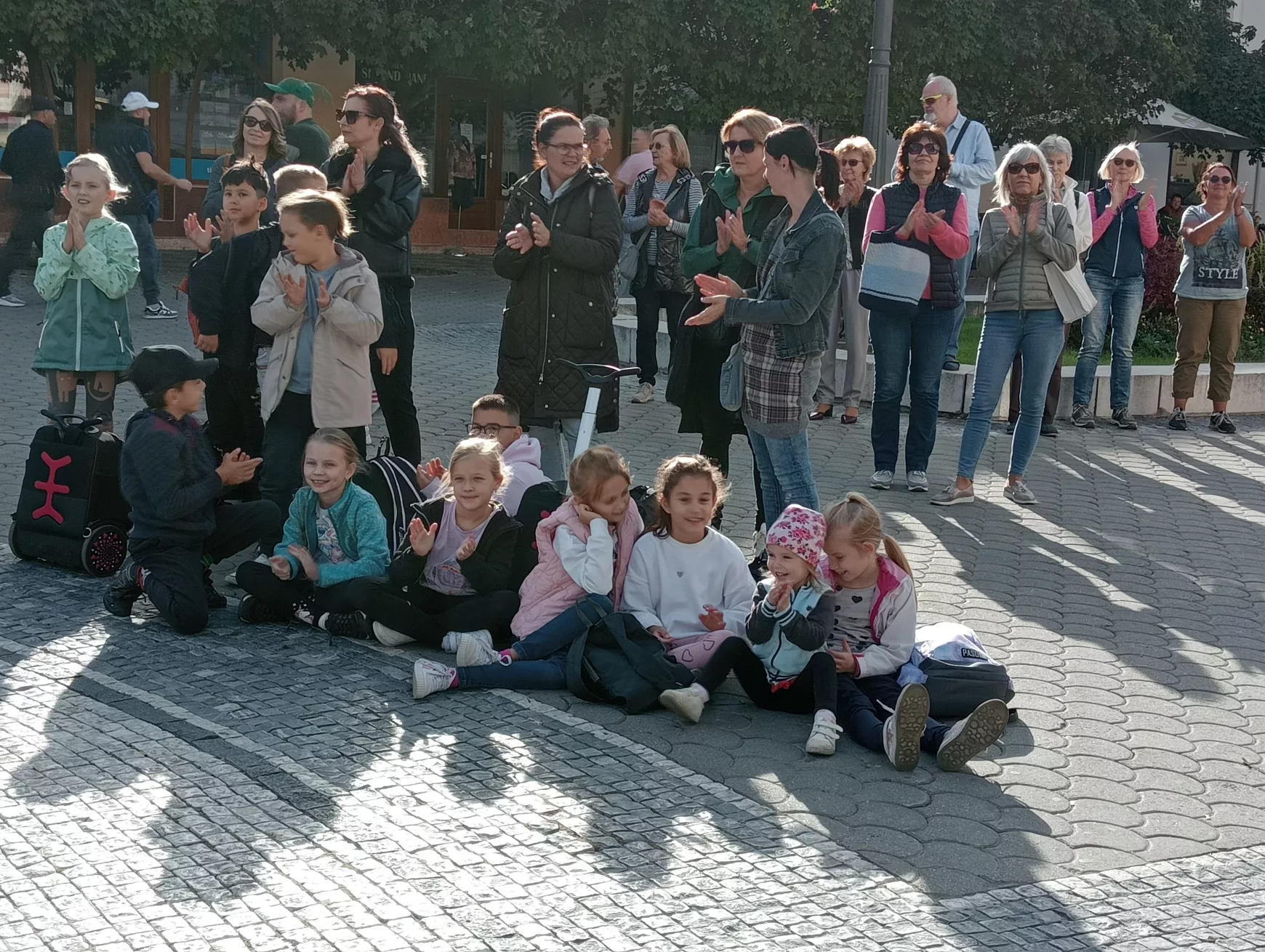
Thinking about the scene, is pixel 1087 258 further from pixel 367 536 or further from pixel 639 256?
pixel 367 536

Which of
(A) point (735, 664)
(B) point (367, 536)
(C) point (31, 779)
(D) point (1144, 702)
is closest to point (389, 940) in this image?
(C) point (31, 779)

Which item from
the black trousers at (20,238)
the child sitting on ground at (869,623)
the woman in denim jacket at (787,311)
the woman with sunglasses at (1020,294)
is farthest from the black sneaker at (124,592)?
the black trousers at (20,238)

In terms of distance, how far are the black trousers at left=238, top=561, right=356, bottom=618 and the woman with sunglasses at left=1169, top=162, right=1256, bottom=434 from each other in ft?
26.1

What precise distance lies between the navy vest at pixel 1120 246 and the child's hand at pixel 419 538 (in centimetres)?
698

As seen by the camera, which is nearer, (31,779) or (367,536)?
(31,779)

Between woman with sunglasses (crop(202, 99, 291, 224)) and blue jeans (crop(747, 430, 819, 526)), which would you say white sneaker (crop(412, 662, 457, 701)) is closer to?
blue jeans (crop(747, 430, 819, 526))

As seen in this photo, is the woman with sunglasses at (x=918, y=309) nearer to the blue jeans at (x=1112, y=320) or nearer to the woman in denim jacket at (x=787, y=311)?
the woman in denim jacket at (x=787, y=311)

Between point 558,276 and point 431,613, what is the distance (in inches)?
82.7

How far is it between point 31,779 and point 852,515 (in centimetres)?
279

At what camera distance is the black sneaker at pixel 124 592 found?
6695 millimetres

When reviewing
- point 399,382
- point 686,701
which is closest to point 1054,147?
point 399,382

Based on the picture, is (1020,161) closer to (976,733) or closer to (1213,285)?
(1213,285)

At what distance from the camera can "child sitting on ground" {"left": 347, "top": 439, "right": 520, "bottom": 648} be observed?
252 inches

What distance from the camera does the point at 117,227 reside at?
8781 millimetres
